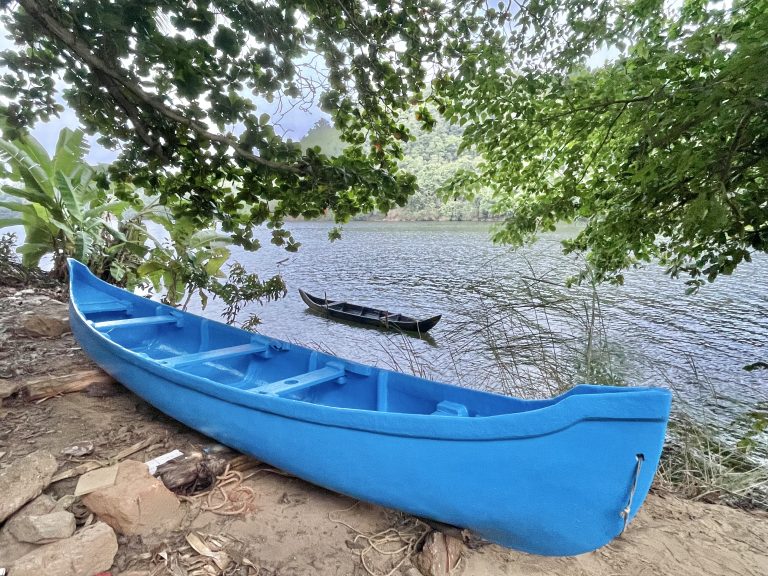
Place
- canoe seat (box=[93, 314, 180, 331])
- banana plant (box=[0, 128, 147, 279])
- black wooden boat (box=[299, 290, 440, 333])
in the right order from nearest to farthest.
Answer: canoe seat (box=[93, 314, 180, 331]), banana plant (box=[0, 128, 147, 279]), black wooden boat (box=[299, 290, 440, 333])

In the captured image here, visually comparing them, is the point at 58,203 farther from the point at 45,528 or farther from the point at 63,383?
the point at 45,528

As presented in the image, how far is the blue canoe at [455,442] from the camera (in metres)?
1.52

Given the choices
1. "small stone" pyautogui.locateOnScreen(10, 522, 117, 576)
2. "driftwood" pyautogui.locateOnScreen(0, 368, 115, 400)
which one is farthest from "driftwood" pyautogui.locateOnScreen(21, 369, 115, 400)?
"small stone" pyautogui.locateOnScreen(10, 522, 117, 576)

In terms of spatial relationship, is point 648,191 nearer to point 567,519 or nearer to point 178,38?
point 567,519

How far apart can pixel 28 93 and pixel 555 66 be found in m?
3.29

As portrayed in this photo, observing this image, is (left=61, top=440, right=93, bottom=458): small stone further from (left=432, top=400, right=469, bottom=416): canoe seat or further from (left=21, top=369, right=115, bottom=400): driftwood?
(left=432, top=400, right=469, bottom=416): canoe seat

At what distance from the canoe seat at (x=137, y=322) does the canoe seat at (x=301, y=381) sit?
1.80 metres

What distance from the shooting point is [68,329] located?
4676mm

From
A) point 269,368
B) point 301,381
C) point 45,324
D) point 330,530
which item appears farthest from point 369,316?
point 330,530

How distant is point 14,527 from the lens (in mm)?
1776

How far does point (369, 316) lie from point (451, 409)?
771 centimetres

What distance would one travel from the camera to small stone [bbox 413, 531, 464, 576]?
1870 mm

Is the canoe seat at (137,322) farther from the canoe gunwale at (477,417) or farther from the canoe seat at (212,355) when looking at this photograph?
the canoe gunwale at (477,417)

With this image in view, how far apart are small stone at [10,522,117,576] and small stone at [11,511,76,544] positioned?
53mm
